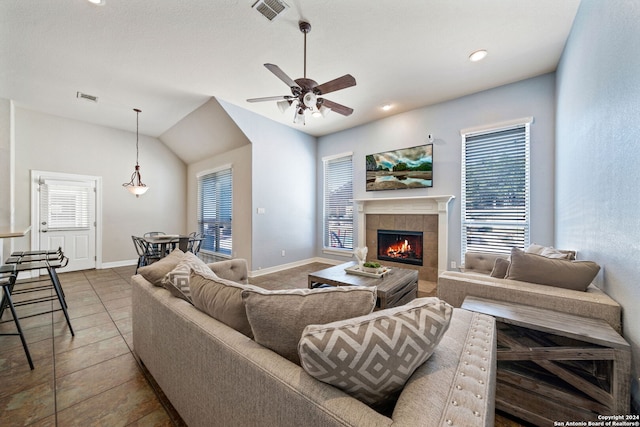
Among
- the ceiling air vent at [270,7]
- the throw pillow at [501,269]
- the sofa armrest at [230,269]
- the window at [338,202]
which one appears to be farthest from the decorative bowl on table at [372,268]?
the ceiling air vent at [270,7]

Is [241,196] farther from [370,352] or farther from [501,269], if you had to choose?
[370,352]

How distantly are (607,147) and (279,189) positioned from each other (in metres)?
4.31

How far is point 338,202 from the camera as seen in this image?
17.6ft

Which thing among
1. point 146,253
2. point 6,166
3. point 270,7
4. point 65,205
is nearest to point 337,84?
point 270,7

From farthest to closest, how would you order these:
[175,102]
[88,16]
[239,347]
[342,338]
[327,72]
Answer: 1. [175,102]
2. [327,72]
3. [88,16]
4. [239,347]
5. [342,338]

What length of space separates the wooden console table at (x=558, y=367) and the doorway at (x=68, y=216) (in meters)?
6.79

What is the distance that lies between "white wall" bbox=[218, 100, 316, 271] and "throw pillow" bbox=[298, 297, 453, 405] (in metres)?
3.93

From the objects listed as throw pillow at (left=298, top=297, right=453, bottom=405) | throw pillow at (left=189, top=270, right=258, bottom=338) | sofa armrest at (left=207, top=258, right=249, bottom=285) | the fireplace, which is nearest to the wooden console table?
throw pillow at (left=298, top=297, right=453, bottom=405)

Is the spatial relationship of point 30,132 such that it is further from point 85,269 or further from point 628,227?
point 628,227

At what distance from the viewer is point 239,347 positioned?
3.01 feet

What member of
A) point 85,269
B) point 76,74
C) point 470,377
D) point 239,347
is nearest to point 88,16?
point 76,74

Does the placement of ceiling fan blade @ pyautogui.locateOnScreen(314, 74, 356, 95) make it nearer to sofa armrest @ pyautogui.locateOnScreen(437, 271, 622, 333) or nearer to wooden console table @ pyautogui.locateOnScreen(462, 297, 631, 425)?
Answer: sofa armrest @ pyautogui.locateOnScreen(437, 271, 622, 333)

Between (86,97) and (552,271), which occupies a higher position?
(86,97)

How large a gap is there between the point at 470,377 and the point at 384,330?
317mm
